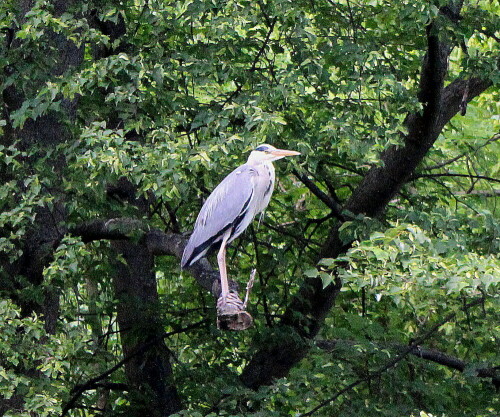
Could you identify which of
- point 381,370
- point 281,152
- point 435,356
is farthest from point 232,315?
point 435,356

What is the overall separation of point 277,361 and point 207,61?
271 cm

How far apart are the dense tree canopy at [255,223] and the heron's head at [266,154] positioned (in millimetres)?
94

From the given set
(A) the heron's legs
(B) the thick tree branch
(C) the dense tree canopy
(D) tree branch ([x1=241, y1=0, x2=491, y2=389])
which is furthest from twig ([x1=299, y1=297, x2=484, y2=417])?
(B) the thick tree branch

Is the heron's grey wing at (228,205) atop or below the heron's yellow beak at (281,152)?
below

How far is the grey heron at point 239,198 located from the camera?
19.7 ft

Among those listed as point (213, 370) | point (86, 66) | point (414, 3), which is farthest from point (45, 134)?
point (414, 3)

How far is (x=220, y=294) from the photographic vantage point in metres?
4.85

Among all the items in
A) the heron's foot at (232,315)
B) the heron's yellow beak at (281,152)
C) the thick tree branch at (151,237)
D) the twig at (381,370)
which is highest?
the heron's yellow beak at (281,152)

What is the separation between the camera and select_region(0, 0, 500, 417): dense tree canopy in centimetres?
552

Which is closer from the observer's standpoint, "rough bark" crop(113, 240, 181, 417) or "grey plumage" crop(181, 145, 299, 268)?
"grey plumage" crop(181, 145, 299, 268)

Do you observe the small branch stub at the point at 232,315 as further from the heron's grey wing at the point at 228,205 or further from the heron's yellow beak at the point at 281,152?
the heron's yellow beak at the point at 281,152

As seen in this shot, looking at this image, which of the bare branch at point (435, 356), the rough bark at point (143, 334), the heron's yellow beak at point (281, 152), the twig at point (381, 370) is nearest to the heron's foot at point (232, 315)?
the heron's yellow beak at point (281, 152)

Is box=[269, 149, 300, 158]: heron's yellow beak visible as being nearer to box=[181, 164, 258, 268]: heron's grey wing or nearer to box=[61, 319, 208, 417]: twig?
box=[181, 164, 258, 268]: heron's grey wing

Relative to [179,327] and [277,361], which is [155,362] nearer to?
[179,327]
